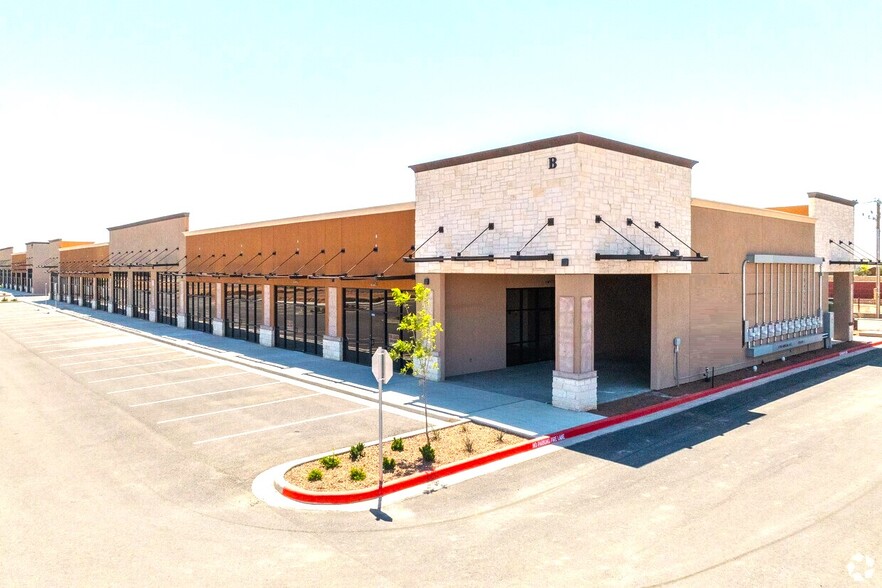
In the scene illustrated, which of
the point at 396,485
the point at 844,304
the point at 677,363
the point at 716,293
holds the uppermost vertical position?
the point at 716,293

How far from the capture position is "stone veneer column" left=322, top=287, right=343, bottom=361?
25.5 m

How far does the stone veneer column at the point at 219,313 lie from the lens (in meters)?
35.1

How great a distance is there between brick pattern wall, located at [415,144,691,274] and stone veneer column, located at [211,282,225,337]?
1896cm

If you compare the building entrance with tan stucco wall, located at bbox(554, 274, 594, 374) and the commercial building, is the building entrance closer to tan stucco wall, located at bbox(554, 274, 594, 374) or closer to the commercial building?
the commercial building

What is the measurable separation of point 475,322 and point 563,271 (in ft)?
20.2

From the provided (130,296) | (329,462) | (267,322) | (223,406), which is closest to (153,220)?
(130,296)

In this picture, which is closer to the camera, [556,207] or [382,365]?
[382,365]

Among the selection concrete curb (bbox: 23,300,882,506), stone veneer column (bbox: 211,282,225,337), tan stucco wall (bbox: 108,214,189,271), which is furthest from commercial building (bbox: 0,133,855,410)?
tan stucco wall (bbox: 108,214,189,271)

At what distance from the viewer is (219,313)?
35.5 meters

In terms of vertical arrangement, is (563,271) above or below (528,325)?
above

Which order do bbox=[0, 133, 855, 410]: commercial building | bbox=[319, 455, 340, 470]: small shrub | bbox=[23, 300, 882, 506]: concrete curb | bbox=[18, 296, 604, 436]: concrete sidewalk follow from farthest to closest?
bbox=[0, 133, 855, 410]: commercial building → bbox=[18, 296, 604, 436]: concrete sidewalk → bbox=[319, 455, 340, 470]: small shrub → bbox=[23, 300, 882, 506]: concrete curb

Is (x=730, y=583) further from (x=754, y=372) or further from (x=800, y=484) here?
(x=754, y=372)

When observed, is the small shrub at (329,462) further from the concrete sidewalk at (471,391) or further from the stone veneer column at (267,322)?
the stone veneer column at (267,322)

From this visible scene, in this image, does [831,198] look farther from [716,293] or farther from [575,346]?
[575,346]
